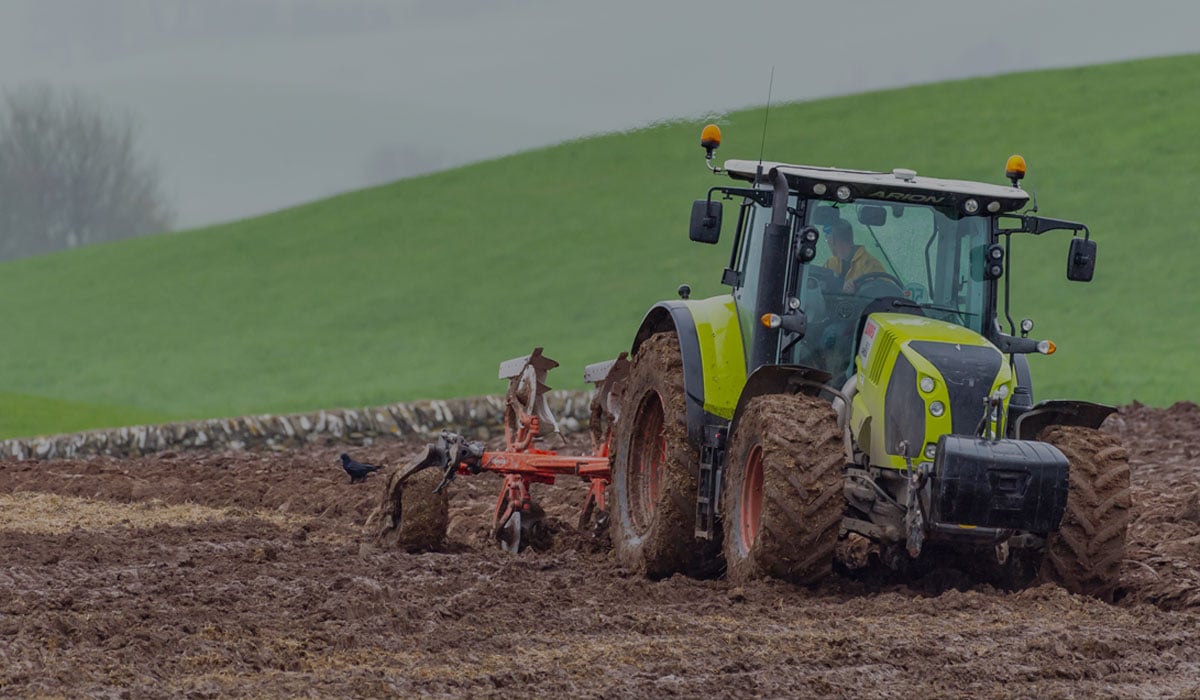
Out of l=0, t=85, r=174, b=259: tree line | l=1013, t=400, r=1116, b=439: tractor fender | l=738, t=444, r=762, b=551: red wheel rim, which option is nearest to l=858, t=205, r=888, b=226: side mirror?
l=1013, t=400, r=1116, b=439: tractor fender

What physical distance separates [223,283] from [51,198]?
5457 cm

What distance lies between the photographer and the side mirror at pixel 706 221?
929 cm

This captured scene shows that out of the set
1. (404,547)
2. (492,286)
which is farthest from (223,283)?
(404,547)

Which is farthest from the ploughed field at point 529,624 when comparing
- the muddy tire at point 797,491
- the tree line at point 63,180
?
the tree line at point 63,180

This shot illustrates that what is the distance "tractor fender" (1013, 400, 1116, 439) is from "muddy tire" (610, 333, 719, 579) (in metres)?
1.92

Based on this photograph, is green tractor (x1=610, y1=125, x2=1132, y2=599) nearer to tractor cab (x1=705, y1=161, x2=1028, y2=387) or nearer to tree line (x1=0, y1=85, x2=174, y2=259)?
tractor cab (x1=705, y1=161, x2=1028, y2=387)

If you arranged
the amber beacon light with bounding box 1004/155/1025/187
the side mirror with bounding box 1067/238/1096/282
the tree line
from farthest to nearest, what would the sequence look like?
1. the tree line
2. the amber beacon light with bounding box 1004/155/1025/187
3. the side mirror with bounding box 1067/238/1096/282

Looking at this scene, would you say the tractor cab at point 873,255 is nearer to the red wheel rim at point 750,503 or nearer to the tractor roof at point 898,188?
the tractor roof at point 898,188

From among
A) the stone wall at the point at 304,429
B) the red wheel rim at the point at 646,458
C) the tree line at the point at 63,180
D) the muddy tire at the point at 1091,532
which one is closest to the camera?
the muddy tire at the point at 1091,532

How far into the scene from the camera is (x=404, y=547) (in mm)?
11328

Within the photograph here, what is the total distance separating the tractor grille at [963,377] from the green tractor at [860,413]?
0.01m

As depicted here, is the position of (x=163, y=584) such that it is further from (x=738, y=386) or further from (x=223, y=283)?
(x=223, y=283)

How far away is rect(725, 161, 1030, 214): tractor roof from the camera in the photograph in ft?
30.7

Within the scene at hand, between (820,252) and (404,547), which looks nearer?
(820,252)
